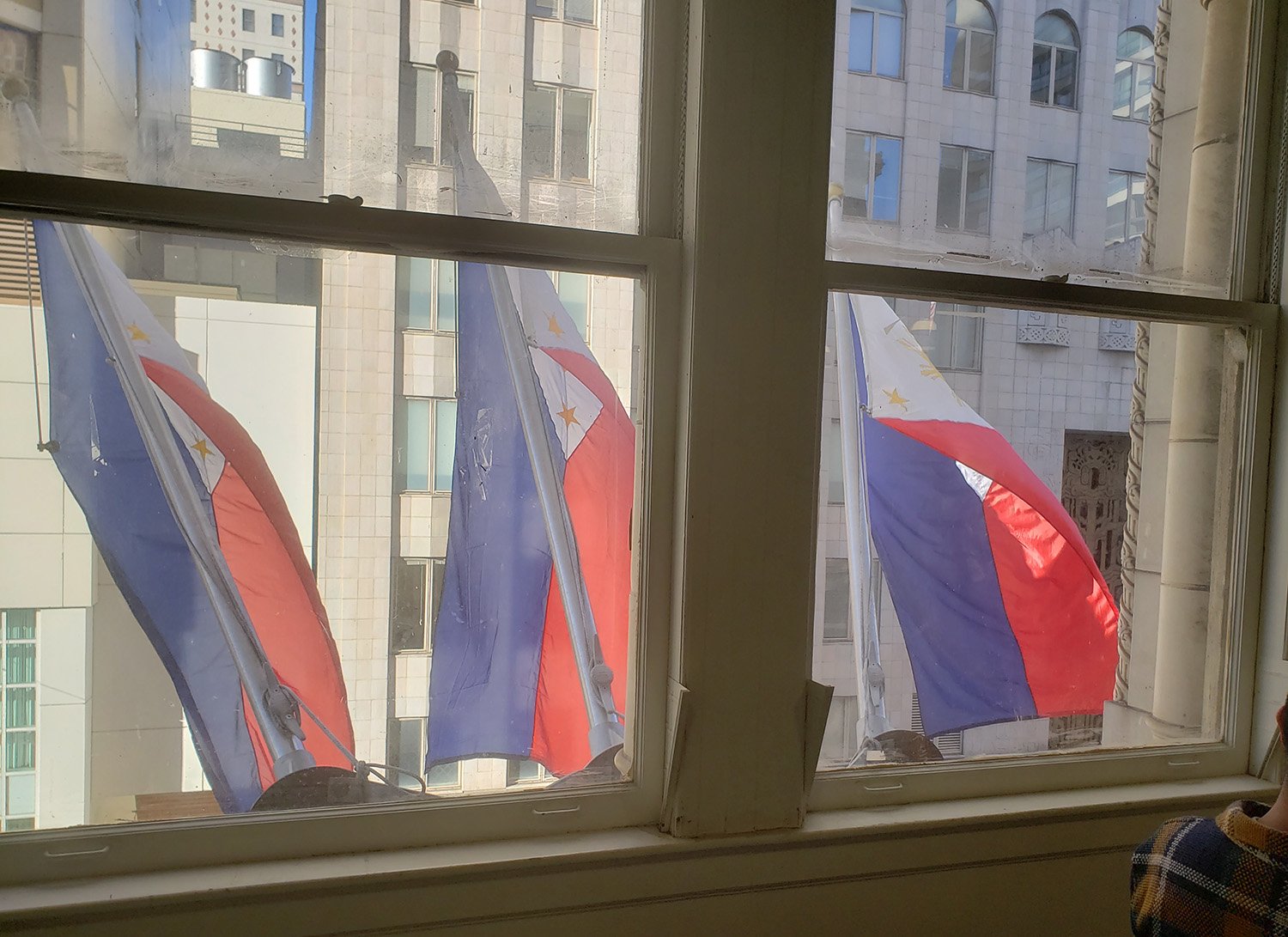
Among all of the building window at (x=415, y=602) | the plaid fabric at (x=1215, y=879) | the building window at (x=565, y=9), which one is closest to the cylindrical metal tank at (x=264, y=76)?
the building window at (x=565, y=9)

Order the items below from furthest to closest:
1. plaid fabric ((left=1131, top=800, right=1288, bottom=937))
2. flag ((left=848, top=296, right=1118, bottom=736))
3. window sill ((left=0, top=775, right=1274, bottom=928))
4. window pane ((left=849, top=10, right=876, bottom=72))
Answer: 1. flag ((left=848, top=296, right=1118, bottom=736))
2. window pane ((left=849, top=10, right=876, bottom=72))
3. window sill ((left=0, top=775, right=1274, bottom=928))
4. plaid fabric ((left=1131, top=800, right=1288, bottom=937))

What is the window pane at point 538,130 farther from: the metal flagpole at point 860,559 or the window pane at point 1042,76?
the window pane at point 1042,76

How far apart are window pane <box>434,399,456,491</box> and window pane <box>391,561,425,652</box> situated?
14cm

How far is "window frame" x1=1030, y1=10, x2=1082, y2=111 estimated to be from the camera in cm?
170

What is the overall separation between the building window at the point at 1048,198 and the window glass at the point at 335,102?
0.83 meters

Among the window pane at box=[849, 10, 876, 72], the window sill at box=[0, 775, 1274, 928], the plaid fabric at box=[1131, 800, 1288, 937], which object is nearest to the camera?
the plaid fabric at box=[1131, 800, 1288, 937]

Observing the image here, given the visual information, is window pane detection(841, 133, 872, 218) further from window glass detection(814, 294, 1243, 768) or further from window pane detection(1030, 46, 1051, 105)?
window pane detection(1030, 46, 1051, 105)

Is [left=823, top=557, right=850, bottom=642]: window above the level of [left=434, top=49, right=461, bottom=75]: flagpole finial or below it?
below

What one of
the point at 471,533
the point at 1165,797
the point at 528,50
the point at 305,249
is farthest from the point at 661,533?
the point at 1165,797

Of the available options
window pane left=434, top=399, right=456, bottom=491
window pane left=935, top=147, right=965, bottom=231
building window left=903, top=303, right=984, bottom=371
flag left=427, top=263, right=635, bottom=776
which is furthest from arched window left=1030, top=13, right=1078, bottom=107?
window pane left=434, top=399, right=456, bottom=491

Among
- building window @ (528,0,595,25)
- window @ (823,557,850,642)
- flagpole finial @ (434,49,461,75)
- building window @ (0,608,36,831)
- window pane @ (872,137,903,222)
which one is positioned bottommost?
building window @ (0,608,36,831)

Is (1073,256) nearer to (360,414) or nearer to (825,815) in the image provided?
(825,815)

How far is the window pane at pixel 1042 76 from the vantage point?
1.70 meters

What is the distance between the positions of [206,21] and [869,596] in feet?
4.93
